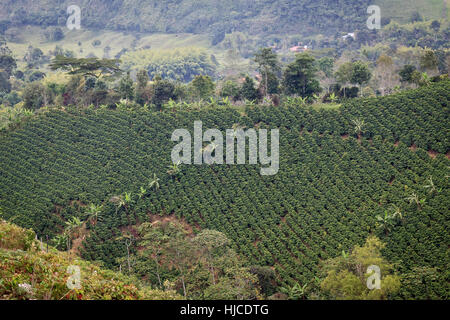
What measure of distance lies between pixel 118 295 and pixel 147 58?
263 ft

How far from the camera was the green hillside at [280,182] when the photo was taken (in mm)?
26922

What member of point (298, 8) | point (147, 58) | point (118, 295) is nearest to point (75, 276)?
point (118, 295)

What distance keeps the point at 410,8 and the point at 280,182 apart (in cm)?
8643

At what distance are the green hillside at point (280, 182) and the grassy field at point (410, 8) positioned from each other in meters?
72.7

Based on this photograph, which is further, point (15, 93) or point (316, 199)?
point (15, 93)

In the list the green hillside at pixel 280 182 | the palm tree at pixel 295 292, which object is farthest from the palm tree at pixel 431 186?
the palm tree at pixel 295 292

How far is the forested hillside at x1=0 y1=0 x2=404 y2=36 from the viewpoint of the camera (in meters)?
109

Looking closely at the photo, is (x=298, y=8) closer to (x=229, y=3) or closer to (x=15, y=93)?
(x=229, y=3)

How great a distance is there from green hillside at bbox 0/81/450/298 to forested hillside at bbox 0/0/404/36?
7673 cm

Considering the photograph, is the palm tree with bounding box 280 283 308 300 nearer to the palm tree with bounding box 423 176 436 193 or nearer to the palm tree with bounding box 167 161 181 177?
the palm tree with bounding box 423 176 436 193

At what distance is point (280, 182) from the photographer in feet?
106

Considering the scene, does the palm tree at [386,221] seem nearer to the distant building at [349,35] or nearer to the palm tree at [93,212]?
the palm tree at [93,212]

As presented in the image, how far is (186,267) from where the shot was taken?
2692cm

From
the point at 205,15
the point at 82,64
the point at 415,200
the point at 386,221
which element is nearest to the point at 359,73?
the point at 415,200
